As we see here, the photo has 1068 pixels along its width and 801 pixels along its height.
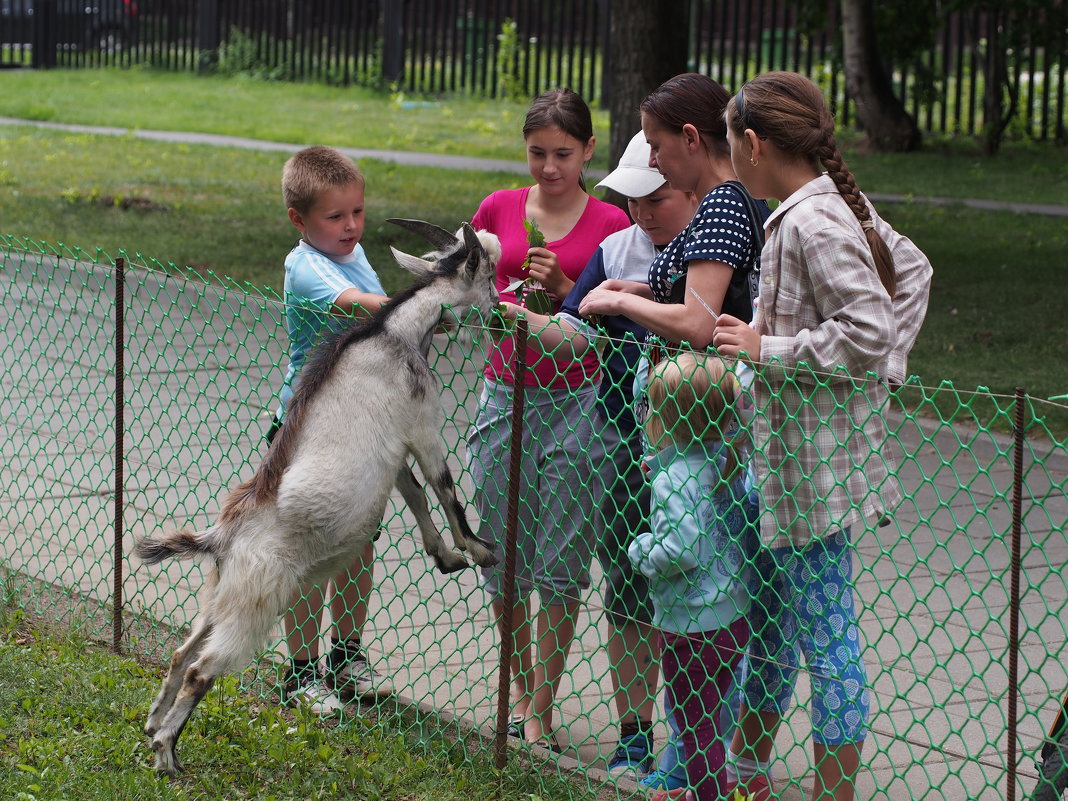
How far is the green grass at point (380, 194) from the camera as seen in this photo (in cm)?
943

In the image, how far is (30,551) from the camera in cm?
561

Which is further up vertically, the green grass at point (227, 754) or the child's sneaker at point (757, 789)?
the child's sneaker at point (757, 789)

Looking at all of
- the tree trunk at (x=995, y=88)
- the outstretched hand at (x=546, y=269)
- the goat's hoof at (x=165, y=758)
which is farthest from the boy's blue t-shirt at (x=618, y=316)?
the tree trunk at (x=995, y=88)

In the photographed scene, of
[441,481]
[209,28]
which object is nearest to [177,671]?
[441,481]

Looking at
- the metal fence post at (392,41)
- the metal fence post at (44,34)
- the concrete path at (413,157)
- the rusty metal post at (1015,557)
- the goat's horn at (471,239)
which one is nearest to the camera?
the rusty metal post at (1015,557)

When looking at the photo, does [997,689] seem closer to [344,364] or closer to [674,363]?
[674,363]

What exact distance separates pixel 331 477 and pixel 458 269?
2.06 ft

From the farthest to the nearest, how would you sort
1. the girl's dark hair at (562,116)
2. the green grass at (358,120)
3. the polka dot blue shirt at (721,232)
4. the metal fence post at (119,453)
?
the green grass at (358,120) → the metal fence post at (119,453) → the girl's dark hair at (562,116) → the polka dot blue shirt at (721,232)

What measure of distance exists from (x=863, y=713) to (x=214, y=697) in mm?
1994

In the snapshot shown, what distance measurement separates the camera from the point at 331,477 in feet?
11.2

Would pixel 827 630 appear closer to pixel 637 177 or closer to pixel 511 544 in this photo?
pixel 511 544

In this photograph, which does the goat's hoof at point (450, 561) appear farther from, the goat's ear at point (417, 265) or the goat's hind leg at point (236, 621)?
the goat's ear at point (417, 265)

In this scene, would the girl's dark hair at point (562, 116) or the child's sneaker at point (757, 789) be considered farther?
the girl's dark hair at point (562, 116)

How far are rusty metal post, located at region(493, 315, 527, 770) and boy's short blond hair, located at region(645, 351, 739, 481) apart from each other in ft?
1.25
